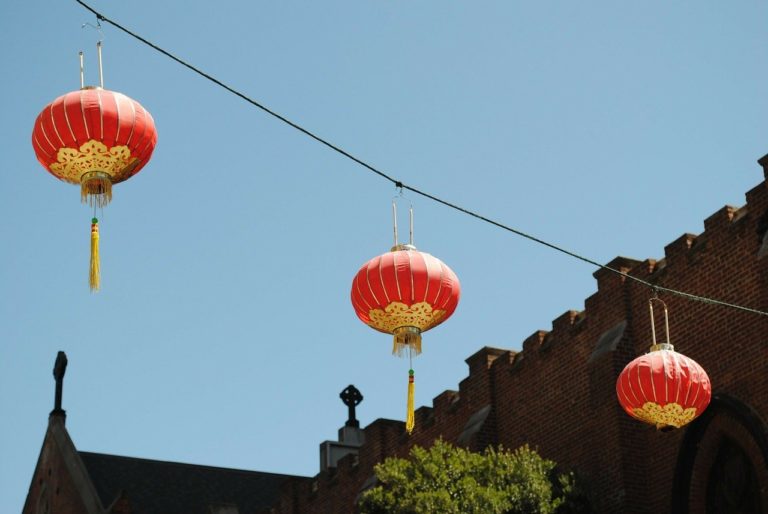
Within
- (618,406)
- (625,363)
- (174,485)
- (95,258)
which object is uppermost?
(174,485)

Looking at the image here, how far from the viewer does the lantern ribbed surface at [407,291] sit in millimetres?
17375

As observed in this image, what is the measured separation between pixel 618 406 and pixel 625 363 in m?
0.74

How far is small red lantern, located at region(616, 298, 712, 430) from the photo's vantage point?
1994cm

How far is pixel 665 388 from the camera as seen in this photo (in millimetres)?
19922

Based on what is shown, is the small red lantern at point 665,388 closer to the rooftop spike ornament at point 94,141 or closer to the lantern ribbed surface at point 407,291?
the lantern ribbed surface at point 407,291

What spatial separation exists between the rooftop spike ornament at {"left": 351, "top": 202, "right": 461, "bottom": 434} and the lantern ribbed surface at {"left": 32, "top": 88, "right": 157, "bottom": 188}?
3.39 m

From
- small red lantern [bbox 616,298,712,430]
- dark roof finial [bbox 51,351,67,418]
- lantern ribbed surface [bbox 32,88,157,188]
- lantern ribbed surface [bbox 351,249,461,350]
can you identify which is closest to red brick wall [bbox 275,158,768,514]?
small red lantern [bbox 616,298,712,430]

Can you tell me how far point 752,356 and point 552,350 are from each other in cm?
544

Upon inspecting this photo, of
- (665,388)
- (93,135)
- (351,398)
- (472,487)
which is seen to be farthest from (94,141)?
(351,398)

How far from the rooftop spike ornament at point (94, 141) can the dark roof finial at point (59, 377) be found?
112 feet

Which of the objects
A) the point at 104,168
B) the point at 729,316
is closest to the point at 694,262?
the point at 729,316

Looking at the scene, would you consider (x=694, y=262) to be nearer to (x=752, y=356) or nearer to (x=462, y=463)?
(x=752, y=356)

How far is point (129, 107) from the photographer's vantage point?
49.2 ft

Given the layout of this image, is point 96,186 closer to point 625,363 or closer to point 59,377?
point 625,363
